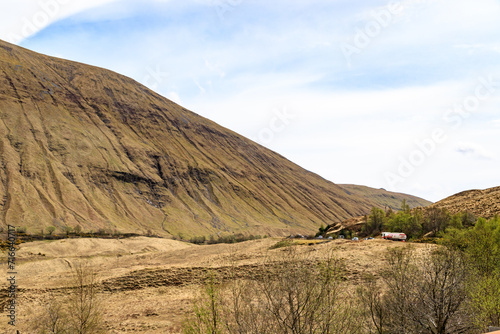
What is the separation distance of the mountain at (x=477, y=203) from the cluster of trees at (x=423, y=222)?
322 cm

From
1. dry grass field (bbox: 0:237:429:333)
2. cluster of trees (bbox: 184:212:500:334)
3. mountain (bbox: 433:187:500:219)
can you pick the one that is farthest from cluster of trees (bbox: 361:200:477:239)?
cluster of trees (bbox: 184:212:500:334)

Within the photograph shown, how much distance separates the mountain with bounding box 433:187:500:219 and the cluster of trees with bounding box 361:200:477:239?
322 centimetres

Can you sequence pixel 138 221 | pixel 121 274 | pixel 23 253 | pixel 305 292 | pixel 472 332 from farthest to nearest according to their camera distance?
pixel 138 221, pixel 23 253, pixel 121 274, pixel 472 332, pixel 305 292

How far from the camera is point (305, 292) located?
1522 cm

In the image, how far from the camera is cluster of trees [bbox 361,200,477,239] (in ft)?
209

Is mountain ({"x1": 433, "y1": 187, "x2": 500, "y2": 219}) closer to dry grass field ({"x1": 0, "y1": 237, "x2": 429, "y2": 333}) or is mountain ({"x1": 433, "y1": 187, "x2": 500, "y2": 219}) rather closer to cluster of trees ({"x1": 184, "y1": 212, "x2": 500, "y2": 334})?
dry grass field ({"x1": 0, "y1": 237, "x2": 429, "y2": 333})

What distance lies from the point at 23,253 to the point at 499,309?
290 ft

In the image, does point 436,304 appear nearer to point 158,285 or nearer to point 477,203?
point 158,285

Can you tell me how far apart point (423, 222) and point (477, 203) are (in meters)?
11.4

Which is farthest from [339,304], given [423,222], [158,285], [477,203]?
[477,203]

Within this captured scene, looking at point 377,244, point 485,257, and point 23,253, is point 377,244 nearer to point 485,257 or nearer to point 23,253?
point 485,257

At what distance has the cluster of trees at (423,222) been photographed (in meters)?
63.7

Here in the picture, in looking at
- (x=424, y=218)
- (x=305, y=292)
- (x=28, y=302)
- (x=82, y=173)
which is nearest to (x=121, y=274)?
(x=28, y=302)

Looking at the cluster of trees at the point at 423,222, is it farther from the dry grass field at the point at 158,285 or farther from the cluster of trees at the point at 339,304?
the cluster of trees at the point at 339,304
